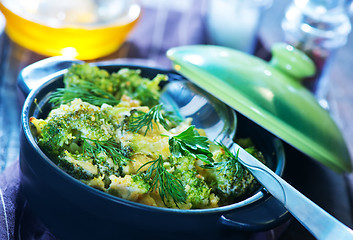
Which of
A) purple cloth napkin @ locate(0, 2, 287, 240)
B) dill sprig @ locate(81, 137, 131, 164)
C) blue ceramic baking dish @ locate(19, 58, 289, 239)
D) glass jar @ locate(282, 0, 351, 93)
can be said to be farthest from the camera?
glass jar @ locate(282, 0, 351, 93)

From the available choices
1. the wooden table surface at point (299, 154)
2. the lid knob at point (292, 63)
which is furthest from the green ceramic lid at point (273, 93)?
the wooden table surface at point (299, 154)

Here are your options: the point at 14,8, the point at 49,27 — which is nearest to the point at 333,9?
the point at 49,27

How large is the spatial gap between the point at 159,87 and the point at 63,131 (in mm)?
457

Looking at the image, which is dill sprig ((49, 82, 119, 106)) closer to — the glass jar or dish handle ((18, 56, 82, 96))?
dish handle ((18, 56, 82, 96))

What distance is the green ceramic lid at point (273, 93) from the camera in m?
1.17

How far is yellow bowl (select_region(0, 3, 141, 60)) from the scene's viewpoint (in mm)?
1614

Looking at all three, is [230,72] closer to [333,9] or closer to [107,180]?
[107,180]

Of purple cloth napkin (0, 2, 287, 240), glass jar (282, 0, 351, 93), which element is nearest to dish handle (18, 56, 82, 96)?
purple cloth napkin (0, 2, 287, 240)

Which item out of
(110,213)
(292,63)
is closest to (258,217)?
(110,213)

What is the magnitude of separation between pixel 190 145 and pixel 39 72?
1.63 feet

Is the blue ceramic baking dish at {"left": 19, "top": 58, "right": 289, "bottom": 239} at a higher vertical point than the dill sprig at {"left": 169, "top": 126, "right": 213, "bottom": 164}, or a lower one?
lower

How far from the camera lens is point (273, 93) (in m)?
1.22

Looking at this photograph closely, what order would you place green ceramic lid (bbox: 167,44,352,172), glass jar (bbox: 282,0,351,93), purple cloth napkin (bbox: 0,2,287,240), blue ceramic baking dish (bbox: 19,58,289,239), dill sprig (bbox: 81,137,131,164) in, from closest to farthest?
blue ceramic baking dish (bbox: 19,58,289,239) → dill sprig (bbox: 81,137,131,164) → purple cloth napkin (bbox: 0,2,287,240) → green ceramic lid (bbox: 167,44,352,172) → glass jar (bbox: 282,0,351,93)

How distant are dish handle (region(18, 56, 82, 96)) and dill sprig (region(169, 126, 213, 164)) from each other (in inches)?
15.1
